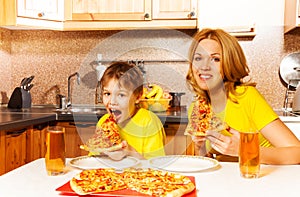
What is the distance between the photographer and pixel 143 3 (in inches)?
118

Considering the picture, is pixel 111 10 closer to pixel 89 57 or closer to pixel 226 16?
pixel 89 57

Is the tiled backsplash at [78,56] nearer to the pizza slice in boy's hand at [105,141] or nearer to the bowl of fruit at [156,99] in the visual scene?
the bowl of fruit at [156,99]

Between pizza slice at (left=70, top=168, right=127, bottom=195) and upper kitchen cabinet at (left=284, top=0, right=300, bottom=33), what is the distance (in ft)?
6.74

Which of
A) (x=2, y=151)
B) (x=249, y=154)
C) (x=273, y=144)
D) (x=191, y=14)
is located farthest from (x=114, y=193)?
(x=191, y=14)

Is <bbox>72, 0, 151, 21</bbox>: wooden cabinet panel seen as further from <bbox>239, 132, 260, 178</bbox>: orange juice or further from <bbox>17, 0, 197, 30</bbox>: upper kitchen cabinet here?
<bbox>239, 132, 260, 178</bbox>: orange juice

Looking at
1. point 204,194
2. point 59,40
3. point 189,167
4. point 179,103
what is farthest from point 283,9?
point 204,194

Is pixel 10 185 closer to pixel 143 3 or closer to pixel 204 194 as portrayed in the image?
pixel 204 194

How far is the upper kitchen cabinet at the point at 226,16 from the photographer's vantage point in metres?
2.94

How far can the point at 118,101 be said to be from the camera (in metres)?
1.66

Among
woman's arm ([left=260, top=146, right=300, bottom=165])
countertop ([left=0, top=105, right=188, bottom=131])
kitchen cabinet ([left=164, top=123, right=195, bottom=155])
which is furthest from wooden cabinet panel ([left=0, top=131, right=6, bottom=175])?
woman's arm ([left=260, top=146, right=300, bottom=165])

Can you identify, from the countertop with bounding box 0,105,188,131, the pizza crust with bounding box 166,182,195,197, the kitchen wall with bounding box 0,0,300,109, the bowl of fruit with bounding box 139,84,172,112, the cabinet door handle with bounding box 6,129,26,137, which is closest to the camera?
the pizza crust with bounding box 166,182,195,197

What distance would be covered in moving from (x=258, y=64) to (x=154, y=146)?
→ 179 cm

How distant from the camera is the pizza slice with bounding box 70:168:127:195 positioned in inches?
39.7

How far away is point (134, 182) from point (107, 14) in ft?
7.07
